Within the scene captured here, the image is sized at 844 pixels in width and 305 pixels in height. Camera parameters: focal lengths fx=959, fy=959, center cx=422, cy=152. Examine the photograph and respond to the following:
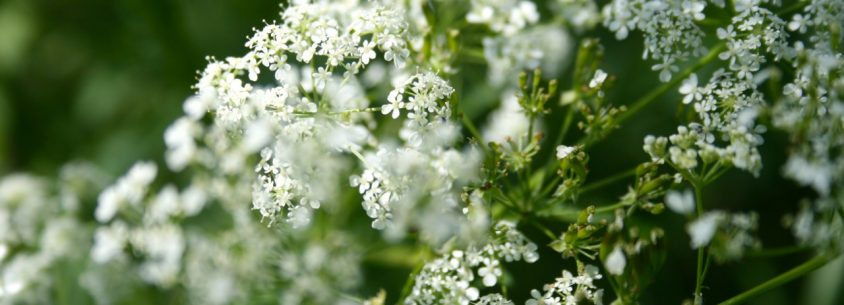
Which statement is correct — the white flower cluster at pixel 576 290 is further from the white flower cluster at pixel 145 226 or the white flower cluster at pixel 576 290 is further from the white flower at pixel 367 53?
the white flower cluster at pixel 145 226

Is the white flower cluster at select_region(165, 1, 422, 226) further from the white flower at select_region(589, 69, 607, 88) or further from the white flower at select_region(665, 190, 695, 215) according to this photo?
the white flower at select_region(665, 190, 695, 215)

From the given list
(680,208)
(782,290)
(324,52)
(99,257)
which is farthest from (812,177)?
(99,257)

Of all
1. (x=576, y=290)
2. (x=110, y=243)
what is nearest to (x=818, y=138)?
(x=576, y=290)

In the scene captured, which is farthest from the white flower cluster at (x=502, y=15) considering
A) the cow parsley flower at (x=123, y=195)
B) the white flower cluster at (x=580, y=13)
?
the cow parsley flower at (x=123, y=195)

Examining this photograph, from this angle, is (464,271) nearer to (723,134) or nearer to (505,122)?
(723,134)

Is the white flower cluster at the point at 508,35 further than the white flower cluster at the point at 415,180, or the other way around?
the white flower cluster at the point at 508,35
